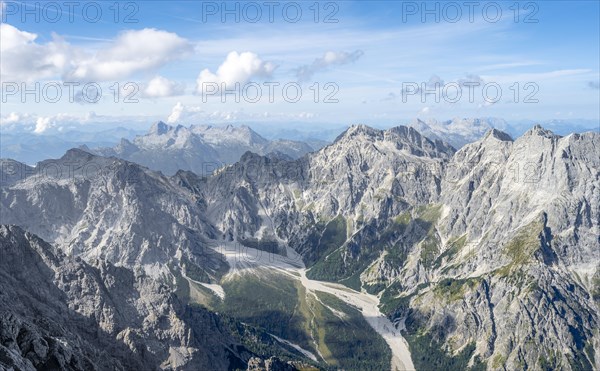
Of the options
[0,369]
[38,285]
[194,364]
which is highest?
[0,369]

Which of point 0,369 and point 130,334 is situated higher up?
point 0,369

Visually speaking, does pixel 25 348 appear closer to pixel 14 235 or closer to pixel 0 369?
pixel 0 369

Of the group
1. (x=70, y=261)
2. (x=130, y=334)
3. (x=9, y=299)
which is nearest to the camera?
(x=9, y=299)

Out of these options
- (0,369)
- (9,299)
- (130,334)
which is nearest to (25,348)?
(0,369)

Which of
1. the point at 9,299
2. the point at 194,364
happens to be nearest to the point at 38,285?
the point at 9,299

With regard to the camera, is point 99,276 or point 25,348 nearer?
point 25,348

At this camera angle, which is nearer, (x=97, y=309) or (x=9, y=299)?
(x=9, y=299)

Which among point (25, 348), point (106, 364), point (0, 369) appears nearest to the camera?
point (0, 369)

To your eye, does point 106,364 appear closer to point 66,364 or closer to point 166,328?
point 66,364

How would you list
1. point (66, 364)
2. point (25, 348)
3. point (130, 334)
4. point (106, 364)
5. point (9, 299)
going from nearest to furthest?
point (25, 348)
point (66, 364)
point (106, 364)
point (9, 299)
point (130, 334)
